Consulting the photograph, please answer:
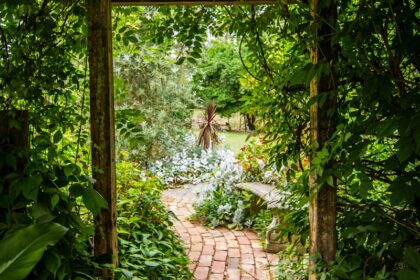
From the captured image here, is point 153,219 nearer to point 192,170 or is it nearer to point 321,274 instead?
point 321,274

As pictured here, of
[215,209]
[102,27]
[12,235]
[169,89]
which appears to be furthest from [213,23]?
[169,89]

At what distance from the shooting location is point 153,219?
3.91 meters

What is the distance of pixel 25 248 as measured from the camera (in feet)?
3.84

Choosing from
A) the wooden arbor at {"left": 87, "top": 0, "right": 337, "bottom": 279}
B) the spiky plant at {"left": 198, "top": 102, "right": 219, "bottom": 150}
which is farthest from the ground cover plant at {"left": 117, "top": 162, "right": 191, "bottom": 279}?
the spiky plant at {"left": 198, "top": 102, "right": 219, "bottom": 150}

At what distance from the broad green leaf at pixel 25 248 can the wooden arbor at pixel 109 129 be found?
87 centimetres

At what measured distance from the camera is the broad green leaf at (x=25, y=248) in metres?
1.12

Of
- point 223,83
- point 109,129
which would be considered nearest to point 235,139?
point 223,83

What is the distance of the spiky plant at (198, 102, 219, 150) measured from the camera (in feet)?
30.5

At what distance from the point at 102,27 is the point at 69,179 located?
0.94 m

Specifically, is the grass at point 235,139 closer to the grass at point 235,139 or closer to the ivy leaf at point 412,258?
the grass at point 235,139

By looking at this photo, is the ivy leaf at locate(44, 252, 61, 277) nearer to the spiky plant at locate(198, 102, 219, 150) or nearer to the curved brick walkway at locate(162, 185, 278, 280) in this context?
the curved brick walkway at locate(162, 185, 278, 280)

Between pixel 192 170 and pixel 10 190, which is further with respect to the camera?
pixel 192 170

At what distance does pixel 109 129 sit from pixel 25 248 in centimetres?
110

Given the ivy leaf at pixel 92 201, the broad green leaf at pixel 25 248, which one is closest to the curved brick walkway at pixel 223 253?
the ivy leaf at pixel 92 201
